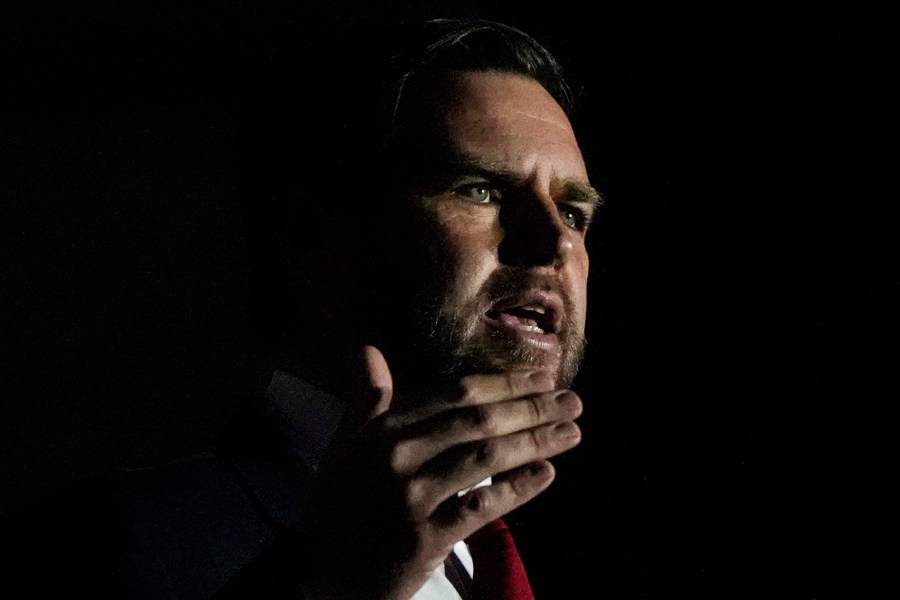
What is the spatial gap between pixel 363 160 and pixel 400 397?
1.42ft

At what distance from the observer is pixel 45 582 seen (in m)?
0.92

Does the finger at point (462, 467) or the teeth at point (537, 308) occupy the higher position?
Result: the finger at point (462, 467)

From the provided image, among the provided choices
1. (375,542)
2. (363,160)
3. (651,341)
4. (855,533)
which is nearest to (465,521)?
(375,542)

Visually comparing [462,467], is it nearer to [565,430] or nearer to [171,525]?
[565,430]

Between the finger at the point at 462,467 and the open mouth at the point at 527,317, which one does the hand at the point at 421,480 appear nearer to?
the finger at the point at 462,467

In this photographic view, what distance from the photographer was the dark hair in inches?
47.7

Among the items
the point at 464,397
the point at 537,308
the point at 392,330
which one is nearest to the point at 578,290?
the point at 537,308

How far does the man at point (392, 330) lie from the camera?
2.10 ft

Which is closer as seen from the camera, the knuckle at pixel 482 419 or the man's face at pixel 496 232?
the knuckle at pixel 482 419

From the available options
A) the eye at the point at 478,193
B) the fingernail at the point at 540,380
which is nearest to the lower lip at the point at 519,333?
the eye at the point at 478,193

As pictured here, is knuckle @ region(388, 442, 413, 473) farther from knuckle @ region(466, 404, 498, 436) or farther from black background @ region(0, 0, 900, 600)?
black background @ region(0, 0, 900, 600)

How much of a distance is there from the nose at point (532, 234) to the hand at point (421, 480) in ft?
1.49

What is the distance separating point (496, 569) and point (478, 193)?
59 cm

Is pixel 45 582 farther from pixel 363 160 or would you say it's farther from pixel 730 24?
pixel 730 24
